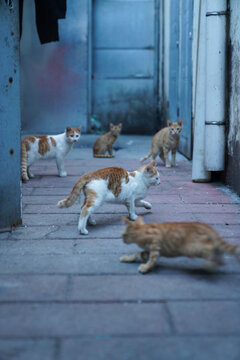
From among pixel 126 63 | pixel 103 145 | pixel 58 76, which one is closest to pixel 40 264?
pixel 103 145

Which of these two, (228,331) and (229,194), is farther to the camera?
(229,194)

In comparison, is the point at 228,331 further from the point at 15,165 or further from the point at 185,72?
the point at 185,72

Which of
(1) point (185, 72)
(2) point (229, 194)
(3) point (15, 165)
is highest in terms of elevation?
(1) point (185, 72)

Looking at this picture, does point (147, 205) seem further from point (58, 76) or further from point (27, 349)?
point (58, 76)

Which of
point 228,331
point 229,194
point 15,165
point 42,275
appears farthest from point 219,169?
point 228,331

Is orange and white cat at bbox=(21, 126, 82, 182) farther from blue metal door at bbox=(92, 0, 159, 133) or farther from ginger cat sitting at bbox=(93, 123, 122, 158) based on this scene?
blue metal door at bbox=(92, 0, 159, 133)

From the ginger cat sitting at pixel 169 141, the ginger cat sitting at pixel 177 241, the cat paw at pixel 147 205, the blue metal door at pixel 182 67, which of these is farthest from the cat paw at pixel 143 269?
the blue metal door at pixel 182 67

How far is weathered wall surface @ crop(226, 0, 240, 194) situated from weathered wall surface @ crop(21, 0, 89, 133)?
637 centimetres

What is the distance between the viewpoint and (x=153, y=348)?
1.92m

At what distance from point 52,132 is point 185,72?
4303mm

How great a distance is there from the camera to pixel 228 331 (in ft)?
6.81

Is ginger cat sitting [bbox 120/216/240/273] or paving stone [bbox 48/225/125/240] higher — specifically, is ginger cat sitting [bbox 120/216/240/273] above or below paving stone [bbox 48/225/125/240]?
above

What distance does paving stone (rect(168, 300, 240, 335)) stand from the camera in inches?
82.1

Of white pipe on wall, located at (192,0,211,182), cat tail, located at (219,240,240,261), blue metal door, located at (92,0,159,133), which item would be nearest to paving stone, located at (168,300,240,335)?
cat tail, located at (219,240,240,261)
